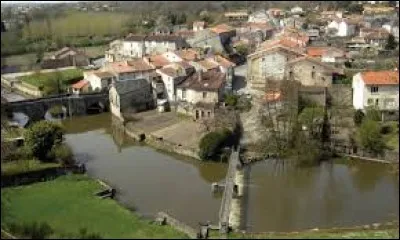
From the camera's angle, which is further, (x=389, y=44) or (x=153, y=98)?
(x=389, y=44)

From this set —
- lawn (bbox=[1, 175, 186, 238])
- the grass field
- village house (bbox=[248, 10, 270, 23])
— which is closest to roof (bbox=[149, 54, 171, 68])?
lawn (bbox=[1, 175, 186, 238])

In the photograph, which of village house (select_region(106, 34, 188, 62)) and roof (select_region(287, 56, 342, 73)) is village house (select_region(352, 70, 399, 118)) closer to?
roof (select_region(287, 56, 342, 73))

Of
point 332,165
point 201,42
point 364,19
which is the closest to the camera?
point 332,165

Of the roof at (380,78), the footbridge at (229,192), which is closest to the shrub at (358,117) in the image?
the roof at (380,78)

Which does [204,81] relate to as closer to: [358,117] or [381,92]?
[358,117]

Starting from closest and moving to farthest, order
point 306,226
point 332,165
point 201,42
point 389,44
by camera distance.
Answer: point 306,226 < point 332,165 < point 389,44 < point 201,42

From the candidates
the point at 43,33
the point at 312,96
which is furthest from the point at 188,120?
the point at 43,33

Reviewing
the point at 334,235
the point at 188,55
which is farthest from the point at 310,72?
the point at 334,235

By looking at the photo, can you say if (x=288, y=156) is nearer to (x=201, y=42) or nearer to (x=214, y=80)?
(x=214, y=80)
